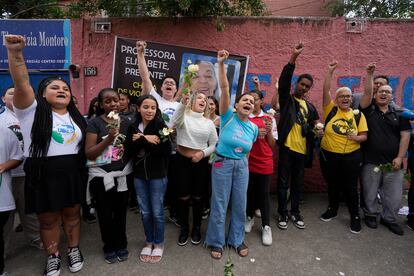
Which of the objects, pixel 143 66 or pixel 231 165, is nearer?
pixel 231 165

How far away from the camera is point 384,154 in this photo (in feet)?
11.1

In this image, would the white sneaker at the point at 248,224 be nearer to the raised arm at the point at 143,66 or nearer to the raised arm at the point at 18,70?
the raised arm at the point at 143,66

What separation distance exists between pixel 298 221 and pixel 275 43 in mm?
2821

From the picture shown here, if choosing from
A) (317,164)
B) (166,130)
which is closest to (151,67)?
(166,130)

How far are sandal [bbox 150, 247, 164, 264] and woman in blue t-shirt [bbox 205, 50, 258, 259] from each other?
0.56m

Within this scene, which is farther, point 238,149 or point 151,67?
point 151,67

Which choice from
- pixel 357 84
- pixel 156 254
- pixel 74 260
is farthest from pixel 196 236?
pixel 357 84

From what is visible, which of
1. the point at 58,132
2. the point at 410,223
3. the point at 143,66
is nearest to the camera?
the point at 58,132

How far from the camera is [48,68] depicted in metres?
4.27

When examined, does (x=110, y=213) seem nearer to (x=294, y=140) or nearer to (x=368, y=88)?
(x=294, y=140)

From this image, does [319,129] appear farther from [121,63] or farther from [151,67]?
[121,63]

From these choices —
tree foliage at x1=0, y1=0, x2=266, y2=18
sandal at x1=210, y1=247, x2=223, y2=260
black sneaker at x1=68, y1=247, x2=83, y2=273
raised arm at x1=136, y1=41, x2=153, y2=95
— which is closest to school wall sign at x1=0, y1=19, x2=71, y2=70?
tree foliage at x1=0, y1=0, x2=266, y2=18

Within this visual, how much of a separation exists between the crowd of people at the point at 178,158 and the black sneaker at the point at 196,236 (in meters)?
0.01

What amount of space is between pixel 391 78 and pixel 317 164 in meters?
1.89
